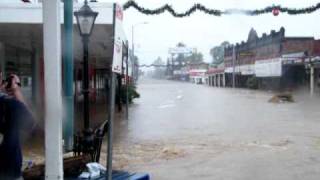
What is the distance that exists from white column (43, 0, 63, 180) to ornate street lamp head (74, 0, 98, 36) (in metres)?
6.40

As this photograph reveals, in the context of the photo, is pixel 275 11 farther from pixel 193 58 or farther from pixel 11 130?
pixel 193 58

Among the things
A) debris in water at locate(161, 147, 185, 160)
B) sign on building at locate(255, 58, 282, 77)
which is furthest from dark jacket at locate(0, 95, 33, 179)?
sign on building at locate(255, 58, 282, 77)

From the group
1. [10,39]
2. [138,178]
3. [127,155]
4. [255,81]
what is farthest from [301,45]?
[138,178]

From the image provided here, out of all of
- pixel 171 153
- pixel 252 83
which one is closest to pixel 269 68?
pixel 252 83

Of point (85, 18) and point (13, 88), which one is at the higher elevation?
point (85, 18)

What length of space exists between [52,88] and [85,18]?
265 inches

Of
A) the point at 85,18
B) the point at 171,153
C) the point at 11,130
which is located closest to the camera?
the point at 11,130

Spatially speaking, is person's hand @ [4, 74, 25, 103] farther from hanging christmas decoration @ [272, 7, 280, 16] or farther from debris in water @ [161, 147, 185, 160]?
hanging christmas decoration @ [272, 7, 280, 16]

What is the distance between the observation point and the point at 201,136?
18.1 meters

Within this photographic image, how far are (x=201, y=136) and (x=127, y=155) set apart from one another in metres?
4.96

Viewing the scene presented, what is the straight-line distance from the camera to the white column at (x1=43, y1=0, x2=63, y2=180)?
5.82 m

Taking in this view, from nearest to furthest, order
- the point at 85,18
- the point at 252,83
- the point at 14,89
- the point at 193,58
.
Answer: the point at 14,89, the point at 85,18, the point at 252,83, the point at 193,58

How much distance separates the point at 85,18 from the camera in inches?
487

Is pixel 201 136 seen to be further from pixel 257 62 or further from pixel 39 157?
pixel 257 62
